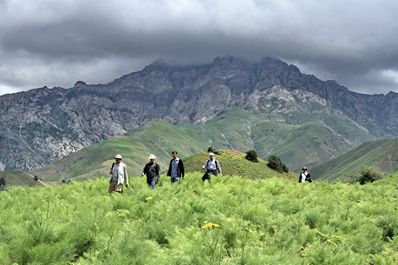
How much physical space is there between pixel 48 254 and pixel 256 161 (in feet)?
368

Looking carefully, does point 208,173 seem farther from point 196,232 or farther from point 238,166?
point 238,166

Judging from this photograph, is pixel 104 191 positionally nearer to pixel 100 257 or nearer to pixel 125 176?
pixel 125 176

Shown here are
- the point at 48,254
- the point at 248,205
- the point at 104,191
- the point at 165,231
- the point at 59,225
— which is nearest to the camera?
the point at 48,254

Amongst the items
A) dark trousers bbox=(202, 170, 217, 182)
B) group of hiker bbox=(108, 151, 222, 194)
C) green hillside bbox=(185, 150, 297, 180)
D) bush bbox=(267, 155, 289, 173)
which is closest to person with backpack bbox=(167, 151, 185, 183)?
group of hiker bbox=(108, 151, 222, 194)

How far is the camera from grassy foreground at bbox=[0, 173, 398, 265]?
812cm

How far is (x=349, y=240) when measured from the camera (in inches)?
455

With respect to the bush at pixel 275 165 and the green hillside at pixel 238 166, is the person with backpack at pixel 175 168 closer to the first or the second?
the green hillside at pixel 238 166

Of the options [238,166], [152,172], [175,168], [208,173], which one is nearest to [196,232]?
[152,172]

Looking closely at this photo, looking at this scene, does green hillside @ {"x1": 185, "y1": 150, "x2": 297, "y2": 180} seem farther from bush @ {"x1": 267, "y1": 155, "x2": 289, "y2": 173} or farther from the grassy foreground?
the grassy foreground

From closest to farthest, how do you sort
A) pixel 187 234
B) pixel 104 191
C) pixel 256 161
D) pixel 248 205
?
pixel 187 234, pixel 248 205, pixel 104 191, pixel 256 161

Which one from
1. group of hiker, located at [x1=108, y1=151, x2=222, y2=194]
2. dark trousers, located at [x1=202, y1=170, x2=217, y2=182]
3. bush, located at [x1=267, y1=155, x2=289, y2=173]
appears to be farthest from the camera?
bush, located at [x1=267, y1=155, x2=289, y2=173]

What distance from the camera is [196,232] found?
32.8 ft

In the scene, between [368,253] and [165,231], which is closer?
[165,231]

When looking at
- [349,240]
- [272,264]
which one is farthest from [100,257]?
[349,240]
